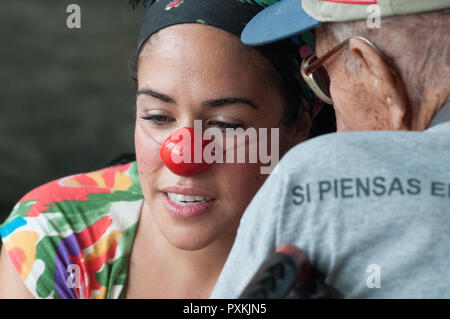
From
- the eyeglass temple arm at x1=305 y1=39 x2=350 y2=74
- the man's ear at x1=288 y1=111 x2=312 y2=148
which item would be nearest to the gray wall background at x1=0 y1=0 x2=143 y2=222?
the man's ear at x1=288 y1=111 x2=312 y2=148

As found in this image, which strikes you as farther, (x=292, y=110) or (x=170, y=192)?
(x=292, y=110)

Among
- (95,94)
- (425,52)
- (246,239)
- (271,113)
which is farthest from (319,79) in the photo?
(95,94)

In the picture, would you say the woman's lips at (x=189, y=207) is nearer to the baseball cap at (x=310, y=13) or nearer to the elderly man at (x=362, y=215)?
the baseball cap at (x=310, y=13)

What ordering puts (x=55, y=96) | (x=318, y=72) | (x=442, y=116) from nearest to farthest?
(x=442, y=116), (x=318, y=72), (x=55, y=96)

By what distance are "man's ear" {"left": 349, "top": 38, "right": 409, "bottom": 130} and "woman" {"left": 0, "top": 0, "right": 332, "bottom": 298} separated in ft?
1.59

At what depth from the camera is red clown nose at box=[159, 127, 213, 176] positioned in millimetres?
1688

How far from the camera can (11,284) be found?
2.00 metres

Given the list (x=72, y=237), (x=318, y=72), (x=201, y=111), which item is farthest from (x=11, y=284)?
(x=318, y=72)

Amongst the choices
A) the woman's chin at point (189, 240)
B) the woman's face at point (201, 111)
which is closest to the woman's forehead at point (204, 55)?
the woman's face at point (201, 111)

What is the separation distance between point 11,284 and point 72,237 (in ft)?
0.76

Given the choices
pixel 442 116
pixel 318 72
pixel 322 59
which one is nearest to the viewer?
pixel 442 116

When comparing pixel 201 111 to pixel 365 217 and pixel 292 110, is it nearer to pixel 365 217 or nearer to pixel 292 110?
pixel 292 110

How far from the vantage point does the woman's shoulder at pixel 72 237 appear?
1.95 metres
